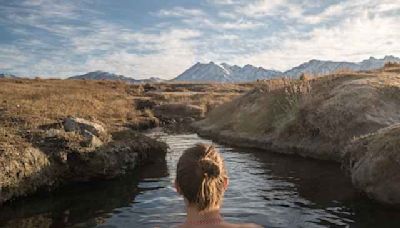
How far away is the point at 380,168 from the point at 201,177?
1176 centimetres

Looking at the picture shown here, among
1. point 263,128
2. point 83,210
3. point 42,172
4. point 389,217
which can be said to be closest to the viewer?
point 389,217

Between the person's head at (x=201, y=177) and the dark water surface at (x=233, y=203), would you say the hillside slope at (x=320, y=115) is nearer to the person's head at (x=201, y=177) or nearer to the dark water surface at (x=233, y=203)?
the dark water surface at (x=233, y=203)

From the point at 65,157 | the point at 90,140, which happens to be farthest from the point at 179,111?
the point at 65,157

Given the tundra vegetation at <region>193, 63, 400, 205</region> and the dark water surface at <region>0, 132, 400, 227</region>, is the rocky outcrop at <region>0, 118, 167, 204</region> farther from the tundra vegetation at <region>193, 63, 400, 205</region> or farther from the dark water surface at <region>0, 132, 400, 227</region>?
the tundra vegetation at <region>193, 63, 400, 205</region>

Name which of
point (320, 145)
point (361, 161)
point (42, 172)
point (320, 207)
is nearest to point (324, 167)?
point (320, 145)

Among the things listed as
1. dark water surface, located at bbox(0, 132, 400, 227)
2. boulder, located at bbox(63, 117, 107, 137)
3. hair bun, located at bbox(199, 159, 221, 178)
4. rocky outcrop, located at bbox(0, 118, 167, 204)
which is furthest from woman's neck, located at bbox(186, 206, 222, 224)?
boulder, located at bbox(63, 117, 107, 137)

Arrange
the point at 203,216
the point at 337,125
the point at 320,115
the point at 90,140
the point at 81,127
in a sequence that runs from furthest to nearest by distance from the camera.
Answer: the point at 320,115 < the point at 337,125 < the point at 81,127 < the point at 90,140 < the point at 203,216

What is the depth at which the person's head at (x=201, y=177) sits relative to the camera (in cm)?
550

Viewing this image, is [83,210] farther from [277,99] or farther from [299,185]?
[277,99]

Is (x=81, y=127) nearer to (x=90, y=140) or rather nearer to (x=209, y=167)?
(x=90, y=140)

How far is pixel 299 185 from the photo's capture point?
1886 cm

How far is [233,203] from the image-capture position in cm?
1633

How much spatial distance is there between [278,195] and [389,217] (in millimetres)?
4136

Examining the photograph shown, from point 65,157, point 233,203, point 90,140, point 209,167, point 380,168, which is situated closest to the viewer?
point 209,167
